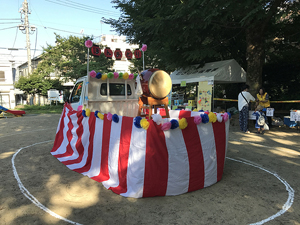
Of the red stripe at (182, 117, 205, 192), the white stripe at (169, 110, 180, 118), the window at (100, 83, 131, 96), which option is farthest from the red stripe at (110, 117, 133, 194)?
the window at (100, 83, 131, 96)

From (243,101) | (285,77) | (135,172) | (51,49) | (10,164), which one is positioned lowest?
(10,164)

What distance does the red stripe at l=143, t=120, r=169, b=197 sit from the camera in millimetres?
2984

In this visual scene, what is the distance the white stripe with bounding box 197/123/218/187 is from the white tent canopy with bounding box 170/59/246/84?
655cm

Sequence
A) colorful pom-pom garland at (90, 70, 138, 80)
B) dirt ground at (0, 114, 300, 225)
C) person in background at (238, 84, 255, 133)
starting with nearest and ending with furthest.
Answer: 1. dirt ground at (0, 114, 300, 225)
2. colorful pom-pom garland at (90, 70, 138, 80)
3. person in background at (238, 84, 255, 133)

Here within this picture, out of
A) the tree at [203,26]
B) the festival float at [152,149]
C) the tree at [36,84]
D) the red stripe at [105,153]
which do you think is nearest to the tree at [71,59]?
the tree at [36,84]

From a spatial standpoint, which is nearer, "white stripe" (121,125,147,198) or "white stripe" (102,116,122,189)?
"white stripe" (121,125,147,198)

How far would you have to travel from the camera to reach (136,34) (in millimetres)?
10328

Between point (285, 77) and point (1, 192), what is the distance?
500 inches

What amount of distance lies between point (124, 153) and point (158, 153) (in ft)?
1.90

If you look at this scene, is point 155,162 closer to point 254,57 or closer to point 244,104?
point 244,104

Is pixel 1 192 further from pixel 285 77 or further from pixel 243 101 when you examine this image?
pixel 285 77

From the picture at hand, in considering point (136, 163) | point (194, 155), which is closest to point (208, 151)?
point (194, 155)

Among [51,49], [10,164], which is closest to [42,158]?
[10,164]

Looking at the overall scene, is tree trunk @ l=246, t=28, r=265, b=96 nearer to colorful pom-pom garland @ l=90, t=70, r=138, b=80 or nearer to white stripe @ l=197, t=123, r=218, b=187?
colorful pom-pom garland @ l=90, t=70, r=138, b=80
